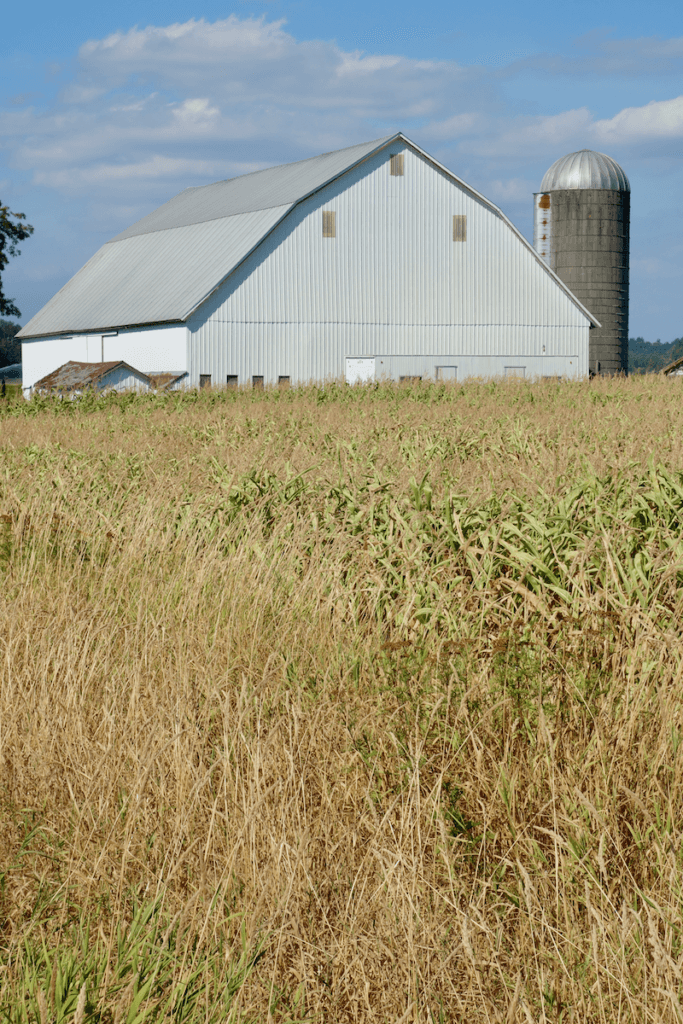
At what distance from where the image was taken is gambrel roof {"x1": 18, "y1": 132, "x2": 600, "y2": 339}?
112 feet

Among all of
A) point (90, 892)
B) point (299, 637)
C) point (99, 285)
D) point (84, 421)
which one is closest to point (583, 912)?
point (90, 892)

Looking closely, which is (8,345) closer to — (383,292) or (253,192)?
(253,192)

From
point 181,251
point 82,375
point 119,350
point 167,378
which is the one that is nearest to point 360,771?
Answer: point 82,375

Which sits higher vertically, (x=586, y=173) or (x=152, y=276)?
(x=586, y=173)

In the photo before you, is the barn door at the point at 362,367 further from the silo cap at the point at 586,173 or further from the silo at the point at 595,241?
the silo cap at the point at 586,173

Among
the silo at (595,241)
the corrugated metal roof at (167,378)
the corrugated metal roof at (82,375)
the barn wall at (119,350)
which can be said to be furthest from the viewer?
the silo at (595,241)

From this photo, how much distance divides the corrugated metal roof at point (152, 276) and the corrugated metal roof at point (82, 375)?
3.24 meters

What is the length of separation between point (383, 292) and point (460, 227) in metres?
3.99

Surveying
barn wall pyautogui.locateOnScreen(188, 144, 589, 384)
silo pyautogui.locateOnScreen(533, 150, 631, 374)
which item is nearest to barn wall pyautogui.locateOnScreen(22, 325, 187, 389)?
barn wall pyautogui.locateOnScreen(188, 144, 589, 384)

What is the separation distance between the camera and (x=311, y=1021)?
2703mm

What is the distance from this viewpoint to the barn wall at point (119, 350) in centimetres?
3338

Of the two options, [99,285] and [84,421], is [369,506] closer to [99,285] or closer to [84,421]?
[84,421]

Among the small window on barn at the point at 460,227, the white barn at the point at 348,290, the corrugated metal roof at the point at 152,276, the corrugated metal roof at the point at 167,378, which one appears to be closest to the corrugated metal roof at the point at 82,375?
the corrugated metal roof at the point at 167,378

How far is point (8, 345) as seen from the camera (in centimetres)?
12481
